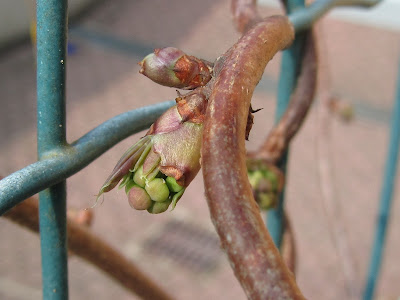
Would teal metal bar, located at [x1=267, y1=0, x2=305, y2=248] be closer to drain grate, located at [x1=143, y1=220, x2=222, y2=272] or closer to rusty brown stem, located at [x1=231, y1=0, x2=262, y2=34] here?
rusty brown stem, located at [x1=231, y1=0, x2=262, y2=34]

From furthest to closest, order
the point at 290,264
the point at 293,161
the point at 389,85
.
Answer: the point at 389,85, the point at 293,161, the point at 290,264

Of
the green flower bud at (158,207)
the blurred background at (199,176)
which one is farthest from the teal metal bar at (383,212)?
the green flower bud at (158,207)

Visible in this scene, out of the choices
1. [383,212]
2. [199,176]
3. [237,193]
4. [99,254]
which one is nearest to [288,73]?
[99,254]

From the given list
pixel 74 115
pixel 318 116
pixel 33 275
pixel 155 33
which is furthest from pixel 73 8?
pixel 318 116

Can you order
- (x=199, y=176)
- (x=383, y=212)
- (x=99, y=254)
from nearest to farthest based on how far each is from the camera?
(x=99, y=254) → (x=383, y=212) → (x=199, y=176)

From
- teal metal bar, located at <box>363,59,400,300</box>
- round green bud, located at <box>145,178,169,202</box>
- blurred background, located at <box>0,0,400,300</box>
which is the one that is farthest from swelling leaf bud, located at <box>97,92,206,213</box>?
teal metal bar, located at <box>363,59,400,300</box>

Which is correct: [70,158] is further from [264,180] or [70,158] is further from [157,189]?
[264,180]

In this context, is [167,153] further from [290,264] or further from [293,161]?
[293,161]
